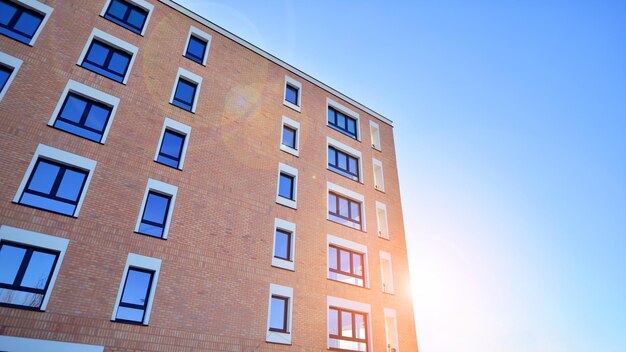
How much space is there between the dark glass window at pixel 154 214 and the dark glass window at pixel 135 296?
1319 millimetres

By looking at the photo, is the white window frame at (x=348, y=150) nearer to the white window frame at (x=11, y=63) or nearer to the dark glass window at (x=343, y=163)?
the dark glass window at (x=343, y=163)

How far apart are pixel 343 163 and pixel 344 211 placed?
2.93 meters

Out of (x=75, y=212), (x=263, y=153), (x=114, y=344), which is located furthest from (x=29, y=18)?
(x=114, y=344)

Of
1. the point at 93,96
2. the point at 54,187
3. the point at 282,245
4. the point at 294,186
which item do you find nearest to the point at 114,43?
the point at 93,96

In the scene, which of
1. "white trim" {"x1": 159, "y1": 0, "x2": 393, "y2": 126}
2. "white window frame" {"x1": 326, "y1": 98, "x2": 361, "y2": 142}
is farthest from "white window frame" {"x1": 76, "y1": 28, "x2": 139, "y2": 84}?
"white window frame" {"x1": 326, "y1": 98, "x2": 361, "y2": 142}

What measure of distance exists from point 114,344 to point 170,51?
11492 millimetres

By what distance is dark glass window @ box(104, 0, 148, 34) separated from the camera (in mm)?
14586

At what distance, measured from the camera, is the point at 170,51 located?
15.2m

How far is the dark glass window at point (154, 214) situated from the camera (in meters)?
11.6

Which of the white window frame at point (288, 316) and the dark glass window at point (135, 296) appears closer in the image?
the dark glass window at point (135, 296)

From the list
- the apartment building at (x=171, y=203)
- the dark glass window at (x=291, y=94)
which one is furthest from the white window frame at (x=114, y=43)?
the dark glass window at (x=291, y=94)

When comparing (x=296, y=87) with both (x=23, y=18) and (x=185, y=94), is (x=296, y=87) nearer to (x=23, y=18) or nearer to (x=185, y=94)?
(x=185, y=94)

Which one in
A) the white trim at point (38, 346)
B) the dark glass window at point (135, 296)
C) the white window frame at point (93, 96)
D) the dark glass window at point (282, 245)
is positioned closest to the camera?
the white trim at point (38, 346)

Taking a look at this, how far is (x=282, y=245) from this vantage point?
14508mm
